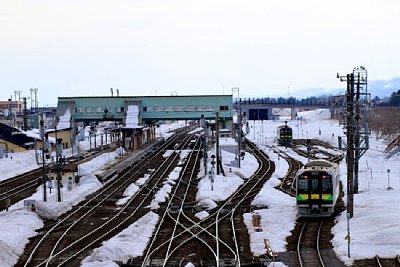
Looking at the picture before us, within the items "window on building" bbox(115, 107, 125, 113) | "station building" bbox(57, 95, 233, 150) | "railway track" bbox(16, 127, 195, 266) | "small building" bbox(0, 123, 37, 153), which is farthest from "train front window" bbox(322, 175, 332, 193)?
"window on building" bbox(115, 107, 125, 113)

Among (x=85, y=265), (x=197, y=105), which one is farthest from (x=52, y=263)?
(x=197, y=105)

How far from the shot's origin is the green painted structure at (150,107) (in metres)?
65.6

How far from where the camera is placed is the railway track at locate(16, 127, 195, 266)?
17481mm

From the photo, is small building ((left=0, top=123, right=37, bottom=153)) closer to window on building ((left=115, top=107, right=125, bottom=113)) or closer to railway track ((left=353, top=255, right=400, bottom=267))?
window on building ((left=115, top=107, right=125, bottom=113))

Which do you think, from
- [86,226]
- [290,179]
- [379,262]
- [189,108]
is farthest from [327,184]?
[189,108]

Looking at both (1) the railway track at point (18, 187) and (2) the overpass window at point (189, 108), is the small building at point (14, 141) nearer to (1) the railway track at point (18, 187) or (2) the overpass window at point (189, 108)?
(1) the railway track at point (18, 187)

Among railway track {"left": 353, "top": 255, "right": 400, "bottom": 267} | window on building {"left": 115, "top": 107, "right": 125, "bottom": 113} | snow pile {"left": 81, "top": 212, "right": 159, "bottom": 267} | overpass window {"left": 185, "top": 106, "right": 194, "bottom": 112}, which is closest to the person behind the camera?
railway track {"left": 353, "top": 255, "right": 400, "bottom": 267}

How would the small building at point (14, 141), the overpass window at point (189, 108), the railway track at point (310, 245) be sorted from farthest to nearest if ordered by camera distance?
the overpass window at point (189, 108) < the small building at point (14, 141) < the railway track at point (310, 245)

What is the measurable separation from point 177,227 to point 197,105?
4446 centimetres

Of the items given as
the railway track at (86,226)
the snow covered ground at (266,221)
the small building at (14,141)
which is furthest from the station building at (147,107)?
the railway track at (86,226)

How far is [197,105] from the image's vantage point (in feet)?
215

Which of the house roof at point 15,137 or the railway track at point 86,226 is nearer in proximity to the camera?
the railway track at point 86,226

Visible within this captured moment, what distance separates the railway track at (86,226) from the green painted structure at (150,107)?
29513mm

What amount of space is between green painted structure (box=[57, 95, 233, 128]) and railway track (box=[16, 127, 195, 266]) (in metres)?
29.5
